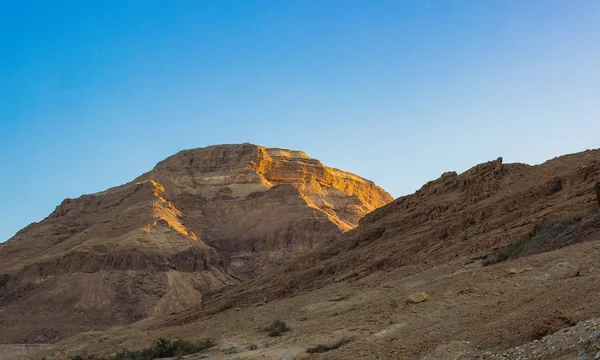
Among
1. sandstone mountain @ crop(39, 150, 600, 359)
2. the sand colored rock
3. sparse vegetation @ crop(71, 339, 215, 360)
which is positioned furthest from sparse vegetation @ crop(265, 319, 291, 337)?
the sand colored rock

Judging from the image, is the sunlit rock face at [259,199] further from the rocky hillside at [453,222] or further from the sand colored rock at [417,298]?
the sand colored rock at [417,298]

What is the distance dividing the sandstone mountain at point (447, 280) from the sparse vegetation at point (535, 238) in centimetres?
6

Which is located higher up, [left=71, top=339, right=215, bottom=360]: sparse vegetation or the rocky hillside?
the rocky hillside

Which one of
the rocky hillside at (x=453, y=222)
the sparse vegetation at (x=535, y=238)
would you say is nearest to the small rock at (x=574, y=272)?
the rocky hillside at (x=453, y=222)

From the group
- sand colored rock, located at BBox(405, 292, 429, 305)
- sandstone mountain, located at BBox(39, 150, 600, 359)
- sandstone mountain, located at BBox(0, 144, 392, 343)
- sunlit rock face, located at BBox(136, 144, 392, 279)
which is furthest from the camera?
sunlit rock face, located at BBox(136, 144, 392, 279)

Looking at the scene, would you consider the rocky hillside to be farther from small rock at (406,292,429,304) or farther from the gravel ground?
the gravel ground

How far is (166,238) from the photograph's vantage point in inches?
2771

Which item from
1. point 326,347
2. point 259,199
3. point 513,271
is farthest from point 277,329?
point 259,199

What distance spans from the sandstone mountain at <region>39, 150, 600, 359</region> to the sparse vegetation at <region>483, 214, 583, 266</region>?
2.4 inches

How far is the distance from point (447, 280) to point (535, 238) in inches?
152

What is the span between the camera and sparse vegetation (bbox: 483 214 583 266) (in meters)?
18.1

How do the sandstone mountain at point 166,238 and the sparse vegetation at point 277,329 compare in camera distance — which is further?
the sandstone mountain at point 166,238

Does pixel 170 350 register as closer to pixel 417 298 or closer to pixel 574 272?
pixel 417 298

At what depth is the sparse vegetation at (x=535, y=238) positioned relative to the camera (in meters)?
18.1
